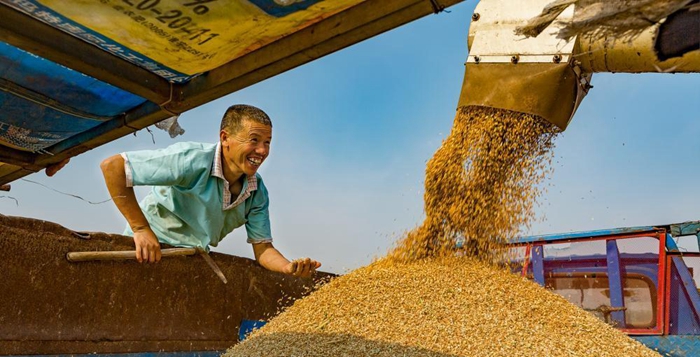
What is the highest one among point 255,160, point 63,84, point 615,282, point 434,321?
point 63,84

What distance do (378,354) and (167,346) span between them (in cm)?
95

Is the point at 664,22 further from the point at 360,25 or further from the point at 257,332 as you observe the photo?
the point at 257,332

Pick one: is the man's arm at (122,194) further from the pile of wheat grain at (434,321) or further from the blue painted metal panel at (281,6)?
the blue painted metal panel at (281,6)

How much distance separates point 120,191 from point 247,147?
0.52 metres

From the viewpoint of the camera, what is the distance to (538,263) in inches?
131

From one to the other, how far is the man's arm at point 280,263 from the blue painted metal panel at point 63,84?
2.95ft

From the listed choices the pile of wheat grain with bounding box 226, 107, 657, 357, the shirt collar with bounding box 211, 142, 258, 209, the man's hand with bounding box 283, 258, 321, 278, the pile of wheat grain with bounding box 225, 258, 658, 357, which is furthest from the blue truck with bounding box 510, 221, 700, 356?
the shirt collar with bounding box 211, 142, 258, 209

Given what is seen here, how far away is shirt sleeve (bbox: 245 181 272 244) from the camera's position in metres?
2.62

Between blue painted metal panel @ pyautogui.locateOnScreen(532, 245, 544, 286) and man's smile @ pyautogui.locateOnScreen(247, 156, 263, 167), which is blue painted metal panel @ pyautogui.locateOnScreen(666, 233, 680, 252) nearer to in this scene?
blue painted metal panel @ pyautogui.locateOnScreen(532, 245, 544, 286)

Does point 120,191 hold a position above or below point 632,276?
above

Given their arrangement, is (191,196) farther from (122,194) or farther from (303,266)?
(303,266)

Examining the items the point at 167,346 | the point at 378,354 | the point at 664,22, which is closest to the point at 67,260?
the point at 167,346

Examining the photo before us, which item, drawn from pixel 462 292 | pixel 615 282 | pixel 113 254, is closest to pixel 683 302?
pixel 615 282

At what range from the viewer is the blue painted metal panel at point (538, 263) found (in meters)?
3.29
